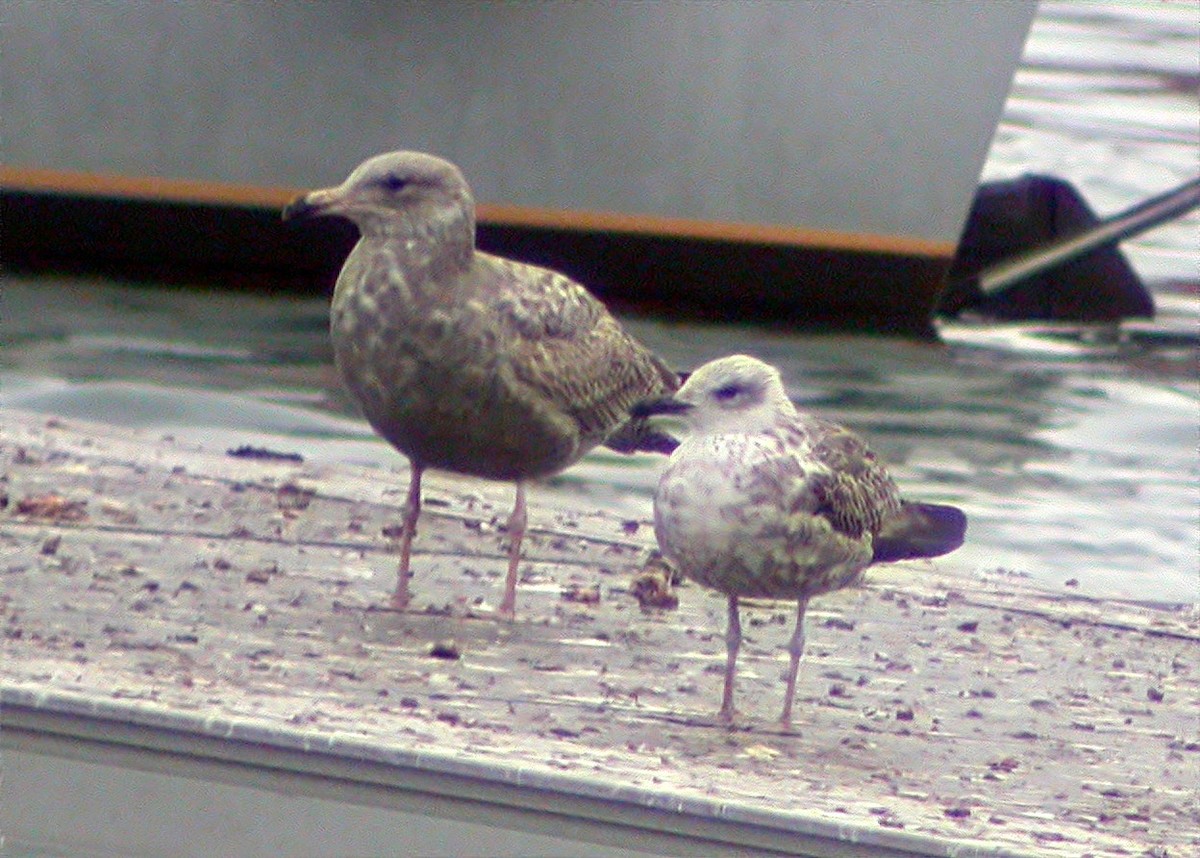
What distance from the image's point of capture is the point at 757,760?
4.26 m

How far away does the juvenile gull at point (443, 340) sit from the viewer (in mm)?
5152

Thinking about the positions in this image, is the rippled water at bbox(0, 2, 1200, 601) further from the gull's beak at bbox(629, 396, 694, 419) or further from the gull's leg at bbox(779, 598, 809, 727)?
the gull's beak at bbox(629, 396, 694, 419)

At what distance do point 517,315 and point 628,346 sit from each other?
0.52 meters

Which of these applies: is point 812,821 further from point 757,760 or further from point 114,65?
point 114,65

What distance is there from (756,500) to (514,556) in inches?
40.2

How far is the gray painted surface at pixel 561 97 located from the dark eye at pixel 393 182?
22.4 feet

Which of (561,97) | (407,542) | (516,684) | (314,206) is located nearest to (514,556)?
(407,542)

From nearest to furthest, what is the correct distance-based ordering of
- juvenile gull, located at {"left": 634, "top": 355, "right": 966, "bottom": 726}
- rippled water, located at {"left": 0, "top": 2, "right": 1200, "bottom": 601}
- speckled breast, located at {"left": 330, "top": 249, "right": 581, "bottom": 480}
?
juvenile gull, located at {"left": 634, "top": 355, "right": 966, "bottom": 726}, speckled breast, located at {"left": 330, "top": 249, "right": 581, "bottom": 480}, rippled water, located at {"left": 0, "top": 2, "right": 1200, "bottom": 601}

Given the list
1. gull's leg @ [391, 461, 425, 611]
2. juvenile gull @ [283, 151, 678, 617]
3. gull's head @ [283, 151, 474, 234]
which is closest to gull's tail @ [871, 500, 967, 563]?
juvenile gull @ [283, 151, 678, 617]

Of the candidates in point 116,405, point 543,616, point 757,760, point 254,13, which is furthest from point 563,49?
point 757,760

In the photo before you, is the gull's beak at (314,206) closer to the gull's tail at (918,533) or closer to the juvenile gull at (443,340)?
the juvenile gull at (443,340)

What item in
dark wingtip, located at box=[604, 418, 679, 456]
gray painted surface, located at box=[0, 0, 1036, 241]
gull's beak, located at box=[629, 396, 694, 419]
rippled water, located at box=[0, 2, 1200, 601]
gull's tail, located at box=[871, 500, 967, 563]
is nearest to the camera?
gull's beak, located at box=[629, 396, 694, 419]

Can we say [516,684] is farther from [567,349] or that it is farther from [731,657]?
[567,349]

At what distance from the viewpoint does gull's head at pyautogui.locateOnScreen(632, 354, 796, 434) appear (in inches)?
181
